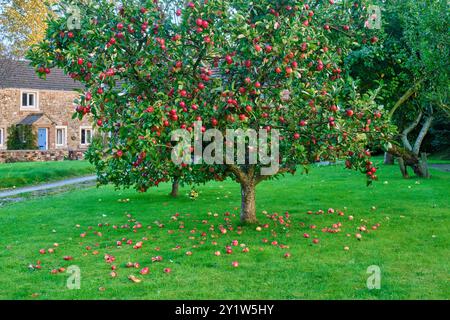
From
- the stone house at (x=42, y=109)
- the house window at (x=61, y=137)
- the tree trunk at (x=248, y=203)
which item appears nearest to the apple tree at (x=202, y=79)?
the tree trunk at (x=248, y=203)

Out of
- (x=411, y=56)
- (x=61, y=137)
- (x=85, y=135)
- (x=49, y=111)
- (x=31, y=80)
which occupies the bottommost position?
(x=61, y=137)

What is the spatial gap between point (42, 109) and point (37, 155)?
35.9ft

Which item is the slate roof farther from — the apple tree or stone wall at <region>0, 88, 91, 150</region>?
the apple tree

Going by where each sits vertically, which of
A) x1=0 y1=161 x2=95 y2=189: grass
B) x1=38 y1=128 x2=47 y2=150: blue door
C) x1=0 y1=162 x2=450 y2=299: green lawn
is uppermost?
x1=38 y1=128 x2=47 y2=150: blue door

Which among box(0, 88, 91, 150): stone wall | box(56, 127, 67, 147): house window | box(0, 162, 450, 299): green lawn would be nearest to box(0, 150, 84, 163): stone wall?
box(0, 88, 91, 150): stone wall

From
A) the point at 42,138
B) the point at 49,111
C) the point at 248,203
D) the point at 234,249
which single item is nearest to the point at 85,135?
the point at 49,111

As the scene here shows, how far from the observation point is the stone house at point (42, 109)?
4950 centimetres

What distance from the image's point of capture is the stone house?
4950 cm

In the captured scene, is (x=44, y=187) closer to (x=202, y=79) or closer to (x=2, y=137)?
(x=202, y=79)

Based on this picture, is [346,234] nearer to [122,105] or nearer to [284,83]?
[284,83]

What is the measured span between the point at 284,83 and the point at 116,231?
5849mm

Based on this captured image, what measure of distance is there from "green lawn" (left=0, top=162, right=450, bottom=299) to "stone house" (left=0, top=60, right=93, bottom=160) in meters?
32.7

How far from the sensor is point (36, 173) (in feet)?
100
